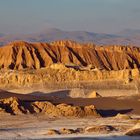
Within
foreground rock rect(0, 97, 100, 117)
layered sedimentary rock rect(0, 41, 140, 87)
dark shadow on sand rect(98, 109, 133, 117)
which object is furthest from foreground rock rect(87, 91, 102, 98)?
foreground rock rect(0, 97, 100, 117)

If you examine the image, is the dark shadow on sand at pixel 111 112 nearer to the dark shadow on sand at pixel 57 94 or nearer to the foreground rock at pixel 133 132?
the foreground rock at pixel 133 132

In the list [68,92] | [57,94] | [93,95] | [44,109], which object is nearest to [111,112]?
[44,109]

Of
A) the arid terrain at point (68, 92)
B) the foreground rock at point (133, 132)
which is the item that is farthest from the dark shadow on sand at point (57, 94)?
the foreground rock at point (133, 132)

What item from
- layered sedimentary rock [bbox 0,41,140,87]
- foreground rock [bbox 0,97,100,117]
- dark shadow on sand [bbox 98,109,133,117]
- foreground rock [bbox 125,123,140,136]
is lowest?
dark shadow on sand [bbox 98,109,133,117]

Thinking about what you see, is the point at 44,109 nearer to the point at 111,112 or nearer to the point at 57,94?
the point at 111,112

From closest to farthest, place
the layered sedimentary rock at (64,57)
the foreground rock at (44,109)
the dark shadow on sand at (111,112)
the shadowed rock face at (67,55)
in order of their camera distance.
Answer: the foreground rock at (44,109) < the dark shadow on sand at (111,112) < the layered sedimentary rock at (64,57) < the shadowed rock face at (67,55)

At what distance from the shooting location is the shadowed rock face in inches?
3947

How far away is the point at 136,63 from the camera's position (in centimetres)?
10694

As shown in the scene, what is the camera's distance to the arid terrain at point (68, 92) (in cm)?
3365

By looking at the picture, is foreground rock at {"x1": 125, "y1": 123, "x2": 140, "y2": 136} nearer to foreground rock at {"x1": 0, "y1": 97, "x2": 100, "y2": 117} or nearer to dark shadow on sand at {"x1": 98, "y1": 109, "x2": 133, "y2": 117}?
foreground rock at {"x1": 0, "y1": 97, "x2": 100, "y2": 117}

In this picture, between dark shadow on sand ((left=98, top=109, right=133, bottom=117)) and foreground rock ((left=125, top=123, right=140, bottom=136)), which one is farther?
dark shadow on sand ((left=98, top=109, right=133, bottom=117))

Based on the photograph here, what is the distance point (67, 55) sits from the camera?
10369 cm

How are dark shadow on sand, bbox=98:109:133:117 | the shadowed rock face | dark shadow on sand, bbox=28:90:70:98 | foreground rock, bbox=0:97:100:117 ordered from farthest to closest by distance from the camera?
the shadowed rock face, dark shadow on sand, bbox=28:90:70:98, dark shadow on sand, bbox=98:109:133:117, foreground rock, bbox=0:97:100:117

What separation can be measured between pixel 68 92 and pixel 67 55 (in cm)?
3063
